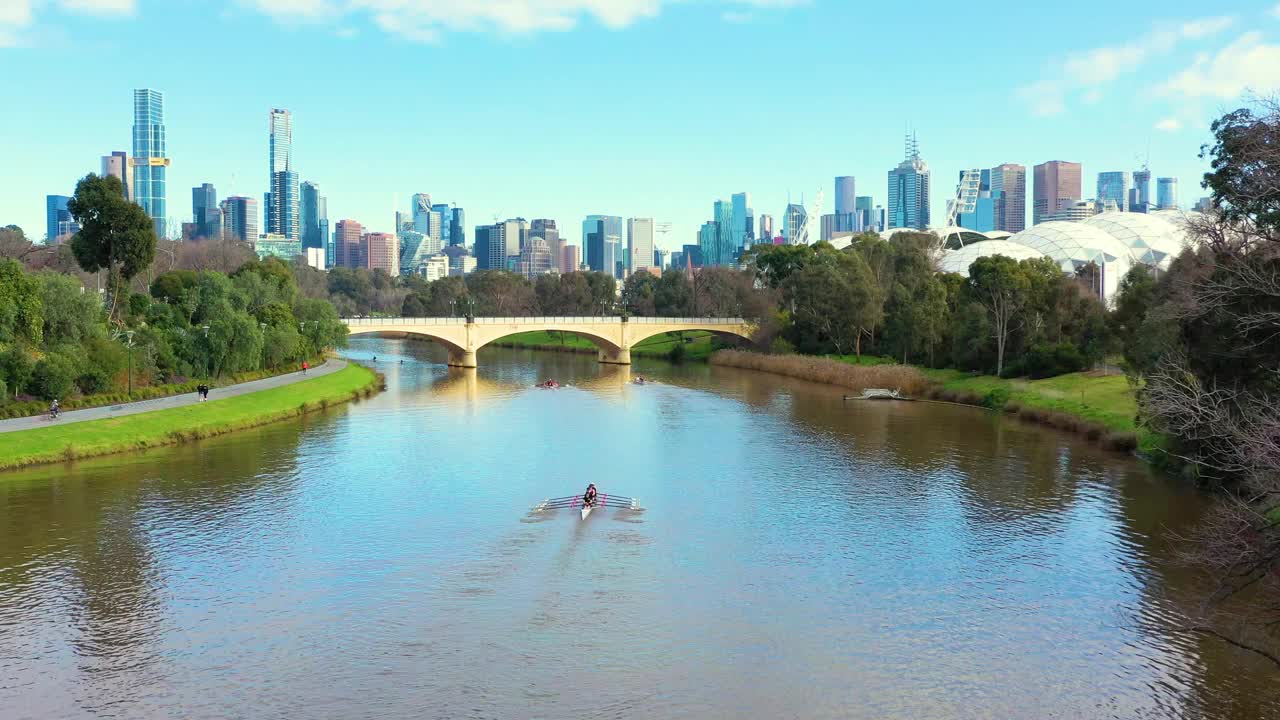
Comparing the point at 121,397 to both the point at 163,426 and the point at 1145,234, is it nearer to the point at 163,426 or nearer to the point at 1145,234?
the point at 163,426

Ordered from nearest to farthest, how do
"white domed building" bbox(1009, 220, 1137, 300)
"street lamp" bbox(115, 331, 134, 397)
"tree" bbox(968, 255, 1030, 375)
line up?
"street lamp" bbox(115, 331, 134, 397), "tree" bbox(968, 255, 1030, 375), "white domed building" bbox(1009, 220, 1137, 300)

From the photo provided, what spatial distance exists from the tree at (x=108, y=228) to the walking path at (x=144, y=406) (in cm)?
1030

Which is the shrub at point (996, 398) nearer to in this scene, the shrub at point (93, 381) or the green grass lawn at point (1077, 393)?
the green grass lawn at point (1077, 393)

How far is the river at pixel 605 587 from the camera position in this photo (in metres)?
21.0

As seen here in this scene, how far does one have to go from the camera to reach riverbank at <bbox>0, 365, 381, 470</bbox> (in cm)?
4341

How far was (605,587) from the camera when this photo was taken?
90.4ft

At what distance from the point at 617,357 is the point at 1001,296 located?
52934 millimetres

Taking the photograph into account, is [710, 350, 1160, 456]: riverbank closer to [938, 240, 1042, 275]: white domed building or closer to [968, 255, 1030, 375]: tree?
[968, 255, 1030, 375]: tree

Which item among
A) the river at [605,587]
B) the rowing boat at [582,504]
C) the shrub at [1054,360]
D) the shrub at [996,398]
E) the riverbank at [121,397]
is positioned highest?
the shrub at [1054,360]

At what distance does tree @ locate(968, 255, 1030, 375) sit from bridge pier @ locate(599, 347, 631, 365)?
48614mm

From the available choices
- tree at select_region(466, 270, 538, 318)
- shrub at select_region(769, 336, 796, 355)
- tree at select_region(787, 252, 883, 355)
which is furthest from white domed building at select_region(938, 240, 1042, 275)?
tree at select_region(466, 270, 538, 318)

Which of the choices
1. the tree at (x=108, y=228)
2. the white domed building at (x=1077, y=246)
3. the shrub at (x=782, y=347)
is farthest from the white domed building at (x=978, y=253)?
the tree at (x=108, y=228)

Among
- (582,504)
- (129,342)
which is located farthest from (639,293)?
(582,504)

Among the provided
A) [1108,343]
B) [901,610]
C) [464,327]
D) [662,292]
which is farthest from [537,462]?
[662,292]
